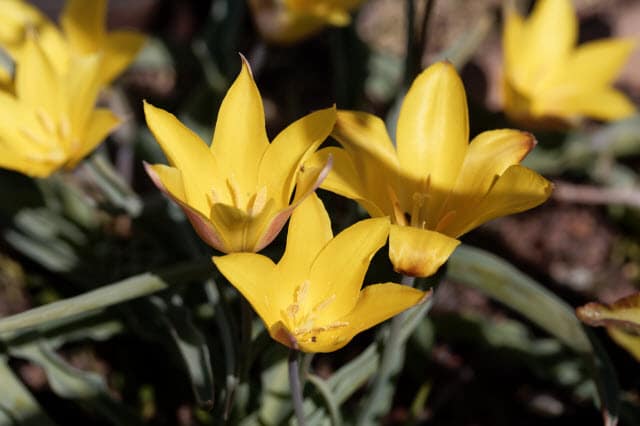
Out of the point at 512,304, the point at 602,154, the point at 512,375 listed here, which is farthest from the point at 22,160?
the point at 602,154

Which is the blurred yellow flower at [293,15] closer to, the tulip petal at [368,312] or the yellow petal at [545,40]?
the yellow petal at [545,40]

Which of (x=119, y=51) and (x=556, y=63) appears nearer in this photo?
(x=119, y=51)

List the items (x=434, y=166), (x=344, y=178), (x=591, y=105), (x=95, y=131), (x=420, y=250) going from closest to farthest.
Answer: (x=420, y=250) < (x=344, y=178) < (x=434, y=166) < (x=95, y=131) < (x=591, y=105)

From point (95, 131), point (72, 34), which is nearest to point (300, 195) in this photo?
point (95, 131)

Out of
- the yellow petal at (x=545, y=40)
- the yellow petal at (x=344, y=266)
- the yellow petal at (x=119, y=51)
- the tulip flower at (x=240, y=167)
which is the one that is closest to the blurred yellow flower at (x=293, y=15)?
the yellow petal at (x=119, y=51)

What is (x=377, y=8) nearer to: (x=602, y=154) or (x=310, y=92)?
(x=310, y=92)

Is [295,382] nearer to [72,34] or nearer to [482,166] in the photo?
[482,166]
